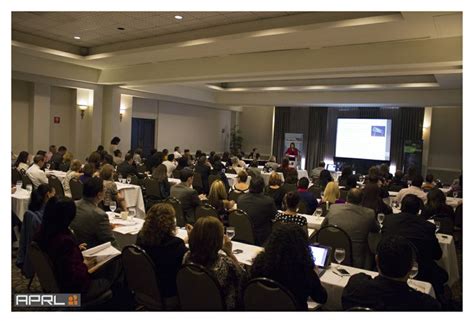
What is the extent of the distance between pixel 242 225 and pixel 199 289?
1947mm

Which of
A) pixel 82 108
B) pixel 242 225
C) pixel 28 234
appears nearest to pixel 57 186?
pixel 28 234

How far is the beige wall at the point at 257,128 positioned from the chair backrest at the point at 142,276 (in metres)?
15.3

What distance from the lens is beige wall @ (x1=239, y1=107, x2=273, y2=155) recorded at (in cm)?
1814

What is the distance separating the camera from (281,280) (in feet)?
7.87

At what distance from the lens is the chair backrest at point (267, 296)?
2.21 m

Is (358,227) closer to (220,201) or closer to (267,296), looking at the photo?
(220,201)

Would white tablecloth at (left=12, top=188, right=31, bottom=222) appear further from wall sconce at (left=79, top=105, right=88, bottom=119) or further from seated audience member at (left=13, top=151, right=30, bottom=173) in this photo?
wall sconce at (left=79, top=105, right=88, bottom=119)

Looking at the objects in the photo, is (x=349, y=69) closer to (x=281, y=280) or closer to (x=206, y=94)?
(x=281, y=280)

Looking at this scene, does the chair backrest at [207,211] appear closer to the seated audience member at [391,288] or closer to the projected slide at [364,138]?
the seated audience member at [391,288]

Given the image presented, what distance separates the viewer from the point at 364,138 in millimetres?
14906

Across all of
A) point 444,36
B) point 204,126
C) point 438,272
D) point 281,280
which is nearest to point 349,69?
point 444,36

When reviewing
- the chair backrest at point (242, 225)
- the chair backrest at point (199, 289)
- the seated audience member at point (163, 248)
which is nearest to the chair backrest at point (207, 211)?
the chair backrest at point (242, 225)

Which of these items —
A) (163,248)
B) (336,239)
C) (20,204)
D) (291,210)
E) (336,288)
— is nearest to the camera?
(336,288)
